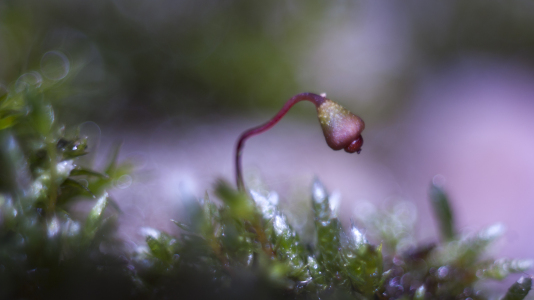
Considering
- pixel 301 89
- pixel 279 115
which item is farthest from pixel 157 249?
pixel 301 89

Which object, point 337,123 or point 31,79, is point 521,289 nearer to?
point 337,123

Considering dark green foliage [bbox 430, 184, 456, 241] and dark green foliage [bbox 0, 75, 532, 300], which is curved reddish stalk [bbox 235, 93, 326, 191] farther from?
dark green foliage [bbox 430, 184, 456, 241]

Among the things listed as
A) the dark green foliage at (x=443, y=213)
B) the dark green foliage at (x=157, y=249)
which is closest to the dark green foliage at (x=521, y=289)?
the dark green foliage at (x=157, y=249)

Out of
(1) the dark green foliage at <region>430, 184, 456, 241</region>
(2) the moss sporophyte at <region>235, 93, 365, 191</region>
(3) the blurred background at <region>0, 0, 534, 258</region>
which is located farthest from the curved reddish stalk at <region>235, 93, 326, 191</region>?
(1) the dark green foliage at <region>430, 184, 456, 241</region>

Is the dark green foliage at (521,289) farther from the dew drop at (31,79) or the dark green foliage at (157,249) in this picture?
the dew drop at (31,79)

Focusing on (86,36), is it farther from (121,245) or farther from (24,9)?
(121,245)

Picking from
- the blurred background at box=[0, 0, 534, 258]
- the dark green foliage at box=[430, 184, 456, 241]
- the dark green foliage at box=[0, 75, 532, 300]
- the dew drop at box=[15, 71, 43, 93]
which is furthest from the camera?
the blurred background at box=[0, 0, 534, 258]

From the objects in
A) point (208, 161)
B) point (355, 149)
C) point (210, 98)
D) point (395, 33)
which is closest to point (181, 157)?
point (208, 161)
